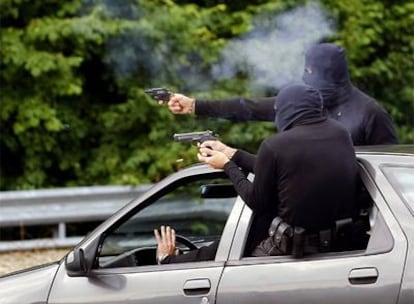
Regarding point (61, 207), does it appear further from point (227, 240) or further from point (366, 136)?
point (227, 240)

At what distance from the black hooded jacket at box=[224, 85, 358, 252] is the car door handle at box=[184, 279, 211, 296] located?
0.40 metres

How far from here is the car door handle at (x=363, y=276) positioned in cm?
461

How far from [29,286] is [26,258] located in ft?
14.8

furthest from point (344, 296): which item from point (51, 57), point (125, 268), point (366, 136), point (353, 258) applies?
point (51, 57)

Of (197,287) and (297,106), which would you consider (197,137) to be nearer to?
(297,106)

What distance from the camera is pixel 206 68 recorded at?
36.6 feet

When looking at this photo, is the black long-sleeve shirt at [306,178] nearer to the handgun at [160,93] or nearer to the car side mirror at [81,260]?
the car side mirror at [81,260]

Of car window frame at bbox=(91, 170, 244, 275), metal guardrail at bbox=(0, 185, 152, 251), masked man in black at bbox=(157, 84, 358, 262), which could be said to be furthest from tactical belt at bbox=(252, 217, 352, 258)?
metal guardrail at bbox=(0, 185, 152, 251)

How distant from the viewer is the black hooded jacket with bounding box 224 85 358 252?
4.86 meters

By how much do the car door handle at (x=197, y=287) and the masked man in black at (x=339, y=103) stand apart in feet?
4.89

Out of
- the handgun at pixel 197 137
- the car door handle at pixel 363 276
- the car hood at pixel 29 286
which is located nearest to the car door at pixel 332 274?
the car door handle at pixel 363 276

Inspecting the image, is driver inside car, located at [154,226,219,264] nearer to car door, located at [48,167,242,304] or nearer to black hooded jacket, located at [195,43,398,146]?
car door, located at [48,167,242,304]

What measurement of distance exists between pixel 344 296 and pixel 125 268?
1170mm

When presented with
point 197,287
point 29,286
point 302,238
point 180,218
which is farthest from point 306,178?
point 180,218
